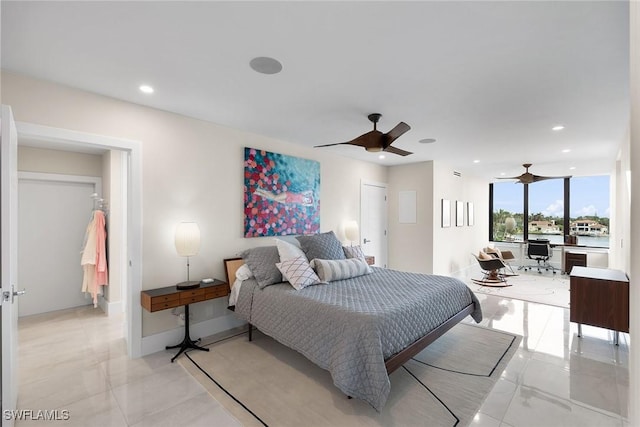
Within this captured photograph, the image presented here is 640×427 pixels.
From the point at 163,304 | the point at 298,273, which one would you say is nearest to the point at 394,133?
the point at 298,273

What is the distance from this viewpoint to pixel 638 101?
1105mm

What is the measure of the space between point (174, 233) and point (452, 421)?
10.2 ft

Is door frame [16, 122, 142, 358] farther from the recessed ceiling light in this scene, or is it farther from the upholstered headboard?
the recessed ceiling light

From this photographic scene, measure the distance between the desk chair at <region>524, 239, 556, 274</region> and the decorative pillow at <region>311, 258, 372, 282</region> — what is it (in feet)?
20.3

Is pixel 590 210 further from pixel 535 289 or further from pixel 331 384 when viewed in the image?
pixel 331 384

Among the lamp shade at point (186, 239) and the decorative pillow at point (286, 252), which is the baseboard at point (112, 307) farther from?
the decorative pillow at point (286, 252)

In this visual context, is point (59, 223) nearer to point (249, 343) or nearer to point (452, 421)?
point (249, 343)

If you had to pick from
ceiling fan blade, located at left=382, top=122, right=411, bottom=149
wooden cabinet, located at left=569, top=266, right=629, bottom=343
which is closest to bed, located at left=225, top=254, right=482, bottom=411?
wooden cabinet, located at left=569, top=266, right=629, bottom=343

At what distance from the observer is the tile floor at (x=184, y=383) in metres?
2.11

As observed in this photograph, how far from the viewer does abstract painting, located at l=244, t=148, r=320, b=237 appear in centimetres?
392

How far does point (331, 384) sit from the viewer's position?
2504 mm

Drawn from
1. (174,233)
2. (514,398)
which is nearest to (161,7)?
(174,233)

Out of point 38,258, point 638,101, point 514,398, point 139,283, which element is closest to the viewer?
point 638,101

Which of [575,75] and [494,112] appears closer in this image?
[575,75]
